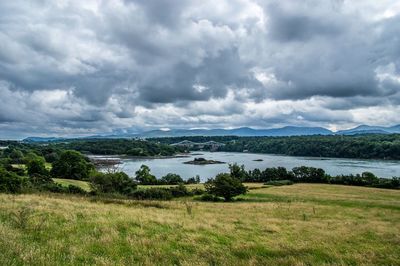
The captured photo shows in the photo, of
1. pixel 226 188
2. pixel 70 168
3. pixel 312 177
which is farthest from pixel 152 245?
pixel 70 168

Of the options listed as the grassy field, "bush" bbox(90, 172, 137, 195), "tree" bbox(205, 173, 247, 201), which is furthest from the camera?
"bush" bbox(90, 172, 137, 195)

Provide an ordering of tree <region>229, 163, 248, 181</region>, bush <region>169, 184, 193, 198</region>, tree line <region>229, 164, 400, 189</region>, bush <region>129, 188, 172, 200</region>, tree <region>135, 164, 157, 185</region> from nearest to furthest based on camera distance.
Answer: bush <region>129, 188, 172, 200</region>, bush <region>169, 184, 193, 198</region>, tree line <region>229, 164, 400, 189</region>, tree <region>135, 164, 157, 185</region>, tree <region>229, 163, 248, 181</region>

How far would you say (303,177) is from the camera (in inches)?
3959

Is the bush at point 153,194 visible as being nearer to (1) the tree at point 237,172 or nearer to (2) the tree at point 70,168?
(1) the tree at point 237,172

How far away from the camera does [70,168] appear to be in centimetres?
9950

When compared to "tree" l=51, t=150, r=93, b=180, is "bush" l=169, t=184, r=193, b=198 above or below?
below

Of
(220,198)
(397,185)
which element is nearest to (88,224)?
(220,198)

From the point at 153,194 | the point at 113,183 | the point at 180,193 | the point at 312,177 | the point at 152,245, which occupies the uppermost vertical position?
the point at 152,245

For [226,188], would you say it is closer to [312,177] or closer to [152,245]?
[152,245]

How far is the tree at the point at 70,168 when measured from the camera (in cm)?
9862

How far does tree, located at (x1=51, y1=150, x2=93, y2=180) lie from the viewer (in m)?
98.6

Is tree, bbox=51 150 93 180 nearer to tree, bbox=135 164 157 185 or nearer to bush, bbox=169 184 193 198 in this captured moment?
tree, bbox=135 164 157 185

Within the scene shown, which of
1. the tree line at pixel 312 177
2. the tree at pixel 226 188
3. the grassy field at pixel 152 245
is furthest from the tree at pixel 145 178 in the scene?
the grassy field at pixel 152 245

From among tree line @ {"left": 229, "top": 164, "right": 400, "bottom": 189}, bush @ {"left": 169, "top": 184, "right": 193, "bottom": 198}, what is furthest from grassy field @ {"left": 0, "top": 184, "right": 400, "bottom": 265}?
tree line @ {"left": 229, "top": 164, "right": 400, "bottom": 189}
